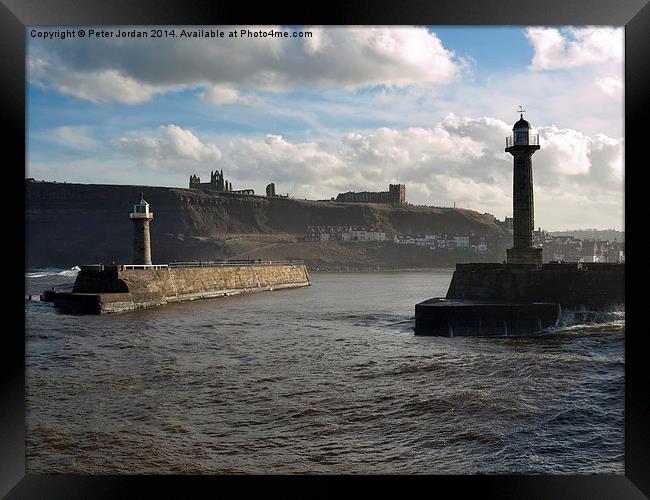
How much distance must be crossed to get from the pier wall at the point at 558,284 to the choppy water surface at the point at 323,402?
3.02 feet

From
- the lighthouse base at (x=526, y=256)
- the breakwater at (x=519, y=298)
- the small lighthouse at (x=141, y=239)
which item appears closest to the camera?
the breakwater at (x=519, y=298)

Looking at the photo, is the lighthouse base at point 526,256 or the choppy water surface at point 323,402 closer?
the choppy water surface at point 323,402

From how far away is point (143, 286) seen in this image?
21.2 metres

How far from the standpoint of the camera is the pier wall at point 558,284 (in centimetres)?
1552

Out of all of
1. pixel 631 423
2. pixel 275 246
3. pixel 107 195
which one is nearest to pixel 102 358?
pixel 631 423

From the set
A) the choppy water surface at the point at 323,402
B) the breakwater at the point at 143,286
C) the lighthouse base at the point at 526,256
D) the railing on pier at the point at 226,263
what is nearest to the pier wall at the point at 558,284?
the lighthouse base at the point at 526,256

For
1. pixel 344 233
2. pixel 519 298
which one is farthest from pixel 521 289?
pixel 344 233

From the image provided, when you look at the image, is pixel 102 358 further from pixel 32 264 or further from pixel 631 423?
pixel 32 264

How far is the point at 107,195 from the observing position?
53.9 meters

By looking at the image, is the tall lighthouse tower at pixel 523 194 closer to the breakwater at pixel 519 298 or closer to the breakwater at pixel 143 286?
the breakwater at pixel 519 298
